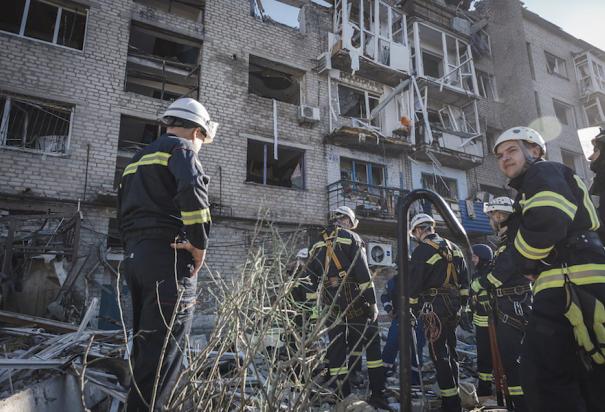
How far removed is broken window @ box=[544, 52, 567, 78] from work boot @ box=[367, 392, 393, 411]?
71.3 ft

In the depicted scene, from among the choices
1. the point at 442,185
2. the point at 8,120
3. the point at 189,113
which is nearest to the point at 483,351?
the point at 189,113

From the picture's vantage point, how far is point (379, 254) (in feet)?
40.6

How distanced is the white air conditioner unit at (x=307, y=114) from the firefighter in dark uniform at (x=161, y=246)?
397 inches

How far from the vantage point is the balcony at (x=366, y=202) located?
1195 centimetres

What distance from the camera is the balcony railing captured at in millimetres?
11930

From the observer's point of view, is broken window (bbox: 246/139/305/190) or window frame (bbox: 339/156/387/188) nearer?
broken window (bbox: 246/139/305/190)

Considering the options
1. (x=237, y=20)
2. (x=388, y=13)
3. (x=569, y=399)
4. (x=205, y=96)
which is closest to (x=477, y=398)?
(x=569, y=399)

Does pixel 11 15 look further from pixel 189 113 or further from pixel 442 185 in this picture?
pixel 442 185

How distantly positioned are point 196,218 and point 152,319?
61cm

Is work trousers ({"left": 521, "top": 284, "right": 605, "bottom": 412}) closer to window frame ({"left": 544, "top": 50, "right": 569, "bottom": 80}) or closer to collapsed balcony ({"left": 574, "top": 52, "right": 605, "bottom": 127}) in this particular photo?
window frame ({"left": 544, "top": 50, "right": 569, "bottom": 80})

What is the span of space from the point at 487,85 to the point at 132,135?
54.8ft

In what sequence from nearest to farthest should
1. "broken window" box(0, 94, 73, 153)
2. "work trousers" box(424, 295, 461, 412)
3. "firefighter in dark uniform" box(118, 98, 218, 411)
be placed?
"firefighter in dark uniform" box(118, 98, 218, 411)
"work trousers" box(424, 295, 461, 412)
"broken window" box(0, 94, 73, 153)

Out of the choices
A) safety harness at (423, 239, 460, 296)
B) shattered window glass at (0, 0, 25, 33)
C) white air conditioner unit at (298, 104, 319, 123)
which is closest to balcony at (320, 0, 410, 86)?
white air conditioner unit at (298, 104, 319, 123)

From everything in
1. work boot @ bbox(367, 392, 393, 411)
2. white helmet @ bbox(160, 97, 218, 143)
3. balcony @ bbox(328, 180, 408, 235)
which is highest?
balcony @ bbox(328, 180, 408, 235)
